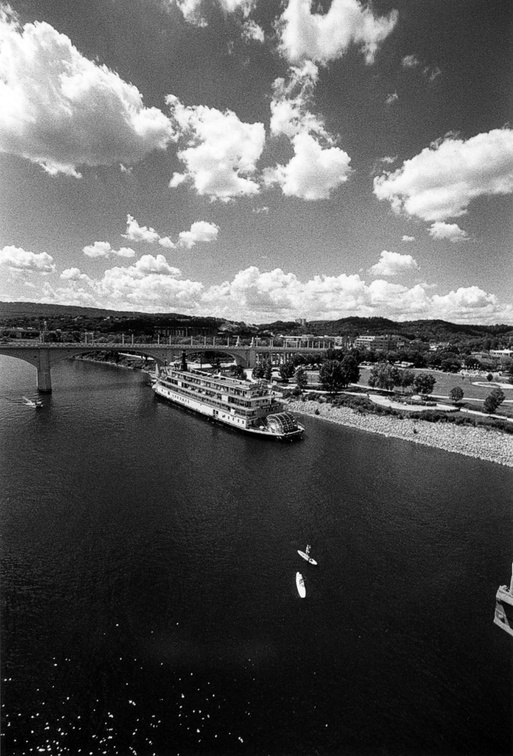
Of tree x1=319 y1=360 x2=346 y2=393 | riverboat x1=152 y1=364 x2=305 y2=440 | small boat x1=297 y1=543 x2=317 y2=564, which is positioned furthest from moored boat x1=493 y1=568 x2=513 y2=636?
tree x1=319 y1=360 x2=346 y2=393

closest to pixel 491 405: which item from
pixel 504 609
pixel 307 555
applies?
pixel 307 555

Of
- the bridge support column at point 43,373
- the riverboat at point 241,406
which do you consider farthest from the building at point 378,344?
the bridge support column at point 43,373

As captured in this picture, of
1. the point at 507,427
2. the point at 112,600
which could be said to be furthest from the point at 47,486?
the point at 507,427

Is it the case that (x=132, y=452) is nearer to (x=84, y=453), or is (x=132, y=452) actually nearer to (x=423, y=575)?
(x=84, y=453)

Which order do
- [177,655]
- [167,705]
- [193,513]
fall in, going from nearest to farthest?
[167,705] → [177,655] → [193,513]

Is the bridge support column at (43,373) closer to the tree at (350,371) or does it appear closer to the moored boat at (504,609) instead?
the tree at (350,371)
